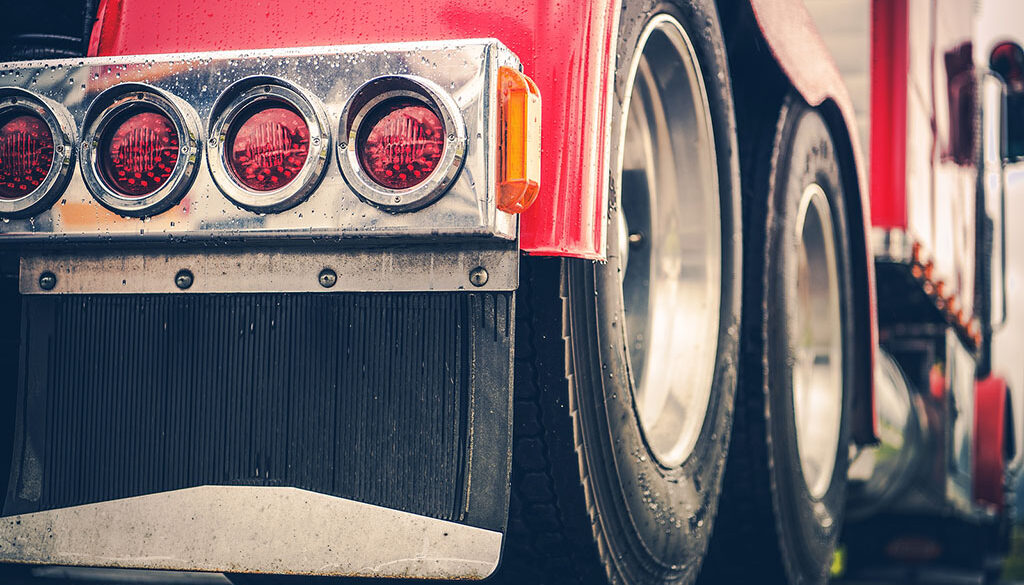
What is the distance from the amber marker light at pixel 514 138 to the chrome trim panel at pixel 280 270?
76 millimetres

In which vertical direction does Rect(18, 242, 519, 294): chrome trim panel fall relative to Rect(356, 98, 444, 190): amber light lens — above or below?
below

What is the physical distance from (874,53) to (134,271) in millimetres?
2637

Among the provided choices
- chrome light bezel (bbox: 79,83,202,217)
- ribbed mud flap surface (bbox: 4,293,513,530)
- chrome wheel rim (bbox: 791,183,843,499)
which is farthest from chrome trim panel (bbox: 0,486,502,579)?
chrome wheel rim (bbox: 791,183,843,499)

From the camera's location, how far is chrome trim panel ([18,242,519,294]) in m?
1.28

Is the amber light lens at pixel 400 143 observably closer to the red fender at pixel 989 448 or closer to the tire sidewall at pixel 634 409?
the tire sidewall at pixel 634 409

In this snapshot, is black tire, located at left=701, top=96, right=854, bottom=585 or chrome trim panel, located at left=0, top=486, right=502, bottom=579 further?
black tire, located at left=701, top=96, right=854, bottom=585

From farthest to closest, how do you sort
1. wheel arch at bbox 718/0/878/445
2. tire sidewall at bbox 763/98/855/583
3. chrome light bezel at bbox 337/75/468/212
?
tire sidewall at bbox 763/98/855/583 → wheel arch at bbox 718/0/878/445 → chrome light bezel at bbox 337/75/468/212

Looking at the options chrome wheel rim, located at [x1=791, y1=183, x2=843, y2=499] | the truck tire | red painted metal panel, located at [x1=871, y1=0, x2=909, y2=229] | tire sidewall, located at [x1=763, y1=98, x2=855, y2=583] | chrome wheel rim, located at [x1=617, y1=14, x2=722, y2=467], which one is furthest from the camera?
red painted metal panel, located at [x1=871, y1=0, x2=909, y2=229]

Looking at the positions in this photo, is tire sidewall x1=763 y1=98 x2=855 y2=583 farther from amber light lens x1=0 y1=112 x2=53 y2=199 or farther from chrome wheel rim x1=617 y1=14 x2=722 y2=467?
amber light lens x1=0 y1=112 x2=53 y2=199

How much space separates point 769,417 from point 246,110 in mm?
1296

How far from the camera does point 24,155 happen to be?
132cm

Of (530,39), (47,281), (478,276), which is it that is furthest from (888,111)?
(47,281)

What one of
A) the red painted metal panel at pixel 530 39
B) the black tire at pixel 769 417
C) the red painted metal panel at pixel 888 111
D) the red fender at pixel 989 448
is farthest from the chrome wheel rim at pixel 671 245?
the red fender at pixel 989 448

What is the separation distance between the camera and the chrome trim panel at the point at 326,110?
3.95 feet
